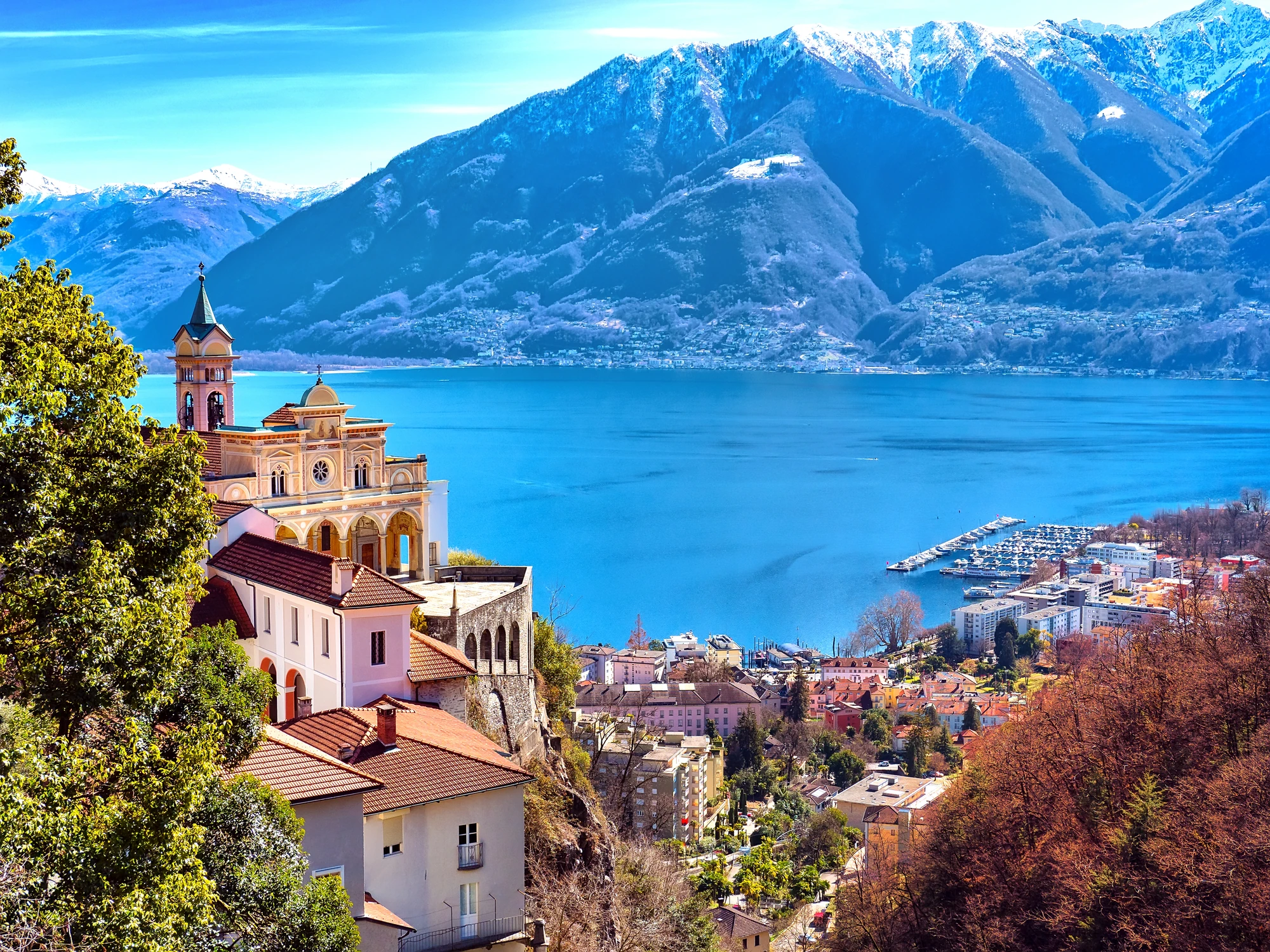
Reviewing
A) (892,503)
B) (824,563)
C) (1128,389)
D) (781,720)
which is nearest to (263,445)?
(781,720)

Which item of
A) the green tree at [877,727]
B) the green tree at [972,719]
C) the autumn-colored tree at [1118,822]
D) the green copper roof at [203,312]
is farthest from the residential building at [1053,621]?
the green copper roof at [203,312]

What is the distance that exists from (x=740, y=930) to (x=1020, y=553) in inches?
1847

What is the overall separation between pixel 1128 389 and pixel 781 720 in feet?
461

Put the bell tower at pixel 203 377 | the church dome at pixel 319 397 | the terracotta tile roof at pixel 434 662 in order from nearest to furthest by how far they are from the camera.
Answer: the terracotta tile roof at pixel 434 662 → the church dome at pixel 319 397 → the bell tower at pixel 203 377

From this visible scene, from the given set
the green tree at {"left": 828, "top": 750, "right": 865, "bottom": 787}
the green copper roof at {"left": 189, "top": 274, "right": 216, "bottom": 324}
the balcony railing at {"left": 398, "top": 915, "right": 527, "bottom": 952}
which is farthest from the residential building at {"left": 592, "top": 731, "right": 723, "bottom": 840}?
the balcony railing at {"left": 398, "top": 915, "right": 527, "bottom": 952}

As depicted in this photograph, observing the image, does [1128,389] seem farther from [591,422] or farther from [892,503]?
[892,503]

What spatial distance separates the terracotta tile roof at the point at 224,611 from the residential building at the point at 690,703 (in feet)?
80.0

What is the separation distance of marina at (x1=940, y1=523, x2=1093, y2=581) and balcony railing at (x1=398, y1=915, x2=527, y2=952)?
5095 centimetres

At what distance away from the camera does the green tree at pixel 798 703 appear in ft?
137

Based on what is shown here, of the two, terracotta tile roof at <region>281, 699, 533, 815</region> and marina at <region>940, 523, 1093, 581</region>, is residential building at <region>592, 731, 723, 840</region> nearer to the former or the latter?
terracotta tile roof at <region>281, 699, 533, 815</region>

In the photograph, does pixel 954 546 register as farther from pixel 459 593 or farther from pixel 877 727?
pixel 459 593

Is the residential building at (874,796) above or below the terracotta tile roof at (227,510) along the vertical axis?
below

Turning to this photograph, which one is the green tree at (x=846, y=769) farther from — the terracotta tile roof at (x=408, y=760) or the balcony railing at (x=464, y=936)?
the balcony railing at (x=464, y=936)

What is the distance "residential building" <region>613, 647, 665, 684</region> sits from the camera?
43.4 meters
